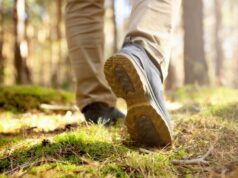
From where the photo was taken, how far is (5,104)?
4.20 meters

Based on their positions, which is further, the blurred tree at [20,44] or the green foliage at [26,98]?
the blurred tree at [20,44]

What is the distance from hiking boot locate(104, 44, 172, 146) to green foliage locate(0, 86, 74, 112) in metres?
2.79

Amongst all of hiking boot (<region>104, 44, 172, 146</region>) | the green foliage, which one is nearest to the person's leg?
hiking boot (<region>104, 44, 172, 146</region>)

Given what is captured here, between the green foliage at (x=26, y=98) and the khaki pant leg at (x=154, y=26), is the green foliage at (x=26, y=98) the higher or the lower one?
the lower one

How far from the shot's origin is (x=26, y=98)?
14.2ft

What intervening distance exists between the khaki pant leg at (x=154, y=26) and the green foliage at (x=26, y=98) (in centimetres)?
276

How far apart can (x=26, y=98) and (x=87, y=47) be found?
218 cm

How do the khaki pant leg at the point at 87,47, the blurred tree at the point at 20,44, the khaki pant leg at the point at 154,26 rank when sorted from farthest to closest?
1. the blurred tree at the point at 20,44
2. the khaki pant leg at the point at 87,47
3. the khaki pant leg at the point at 154,26

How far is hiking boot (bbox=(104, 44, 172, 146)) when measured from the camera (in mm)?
1501

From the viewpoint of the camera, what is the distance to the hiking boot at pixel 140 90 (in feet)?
4.92

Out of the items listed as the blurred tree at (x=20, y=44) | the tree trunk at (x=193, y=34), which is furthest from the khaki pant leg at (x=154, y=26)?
the blurred tree at (x=20, y=44)

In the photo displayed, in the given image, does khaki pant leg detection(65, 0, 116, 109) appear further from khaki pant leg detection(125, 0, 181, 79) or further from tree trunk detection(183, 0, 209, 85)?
tree trunk detection(183, 0, 209, 85)

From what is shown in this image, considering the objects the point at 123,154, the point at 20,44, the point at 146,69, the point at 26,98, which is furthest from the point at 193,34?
the point at 123,154

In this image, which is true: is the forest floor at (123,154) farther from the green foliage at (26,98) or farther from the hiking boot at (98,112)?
the green foliage at (26,98)
